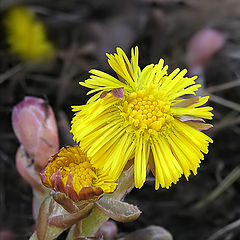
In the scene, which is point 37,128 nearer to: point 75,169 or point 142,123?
point 75,169

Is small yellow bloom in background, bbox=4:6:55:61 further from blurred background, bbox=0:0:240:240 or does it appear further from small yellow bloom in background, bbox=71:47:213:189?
small yellow bloom in background, bbox=71:47:213:189

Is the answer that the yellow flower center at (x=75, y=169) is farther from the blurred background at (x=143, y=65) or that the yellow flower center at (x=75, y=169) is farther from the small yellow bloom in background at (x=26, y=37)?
the small yellow bloom in background at (x=26, y=37)

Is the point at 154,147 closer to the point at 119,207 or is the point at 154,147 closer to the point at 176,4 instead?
the point at 119,207

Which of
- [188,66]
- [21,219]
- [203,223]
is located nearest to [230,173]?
[203,223]

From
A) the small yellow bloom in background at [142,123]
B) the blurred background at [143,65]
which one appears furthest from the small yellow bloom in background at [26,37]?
the small yellow bloom in background at [142,123]

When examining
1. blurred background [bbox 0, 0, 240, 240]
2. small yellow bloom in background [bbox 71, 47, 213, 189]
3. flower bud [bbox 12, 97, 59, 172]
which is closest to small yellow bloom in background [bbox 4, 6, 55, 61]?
blurred background [bbox 0, 0, 240, 240]
